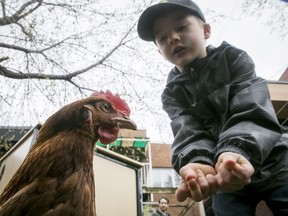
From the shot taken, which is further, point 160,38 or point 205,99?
point 160,38

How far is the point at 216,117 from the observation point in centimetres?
146

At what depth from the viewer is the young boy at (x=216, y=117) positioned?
1001 millimetres

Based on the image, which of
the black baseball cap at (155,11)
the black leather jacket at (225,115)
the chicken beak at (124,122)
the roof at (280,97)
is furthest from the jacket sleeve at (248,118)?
the roof at (280,97)

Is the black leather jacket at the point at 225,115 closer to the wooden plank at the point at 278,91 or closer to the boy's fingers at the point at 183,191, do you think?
the boy's fingers at the point at 183,191

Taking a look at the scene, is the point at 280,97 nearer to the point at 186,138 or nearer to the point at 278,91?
the point at 278,91

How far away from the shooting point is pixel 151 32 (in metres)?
1.72

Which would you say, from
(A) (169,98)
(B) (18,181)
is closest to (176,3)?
(A) (169,98)

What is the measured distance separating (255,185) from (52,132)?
3.33 feet

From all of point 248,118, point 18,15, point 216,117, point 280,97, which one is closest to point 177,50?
point 216,117

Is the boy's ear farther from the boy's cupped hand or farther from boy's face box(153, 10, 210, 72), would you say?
the boy's cupped hand

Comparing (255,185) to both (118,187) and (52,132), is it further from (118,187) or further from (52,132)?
(118,187)

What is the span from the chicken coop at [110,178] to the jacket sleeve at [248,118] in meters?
2.20

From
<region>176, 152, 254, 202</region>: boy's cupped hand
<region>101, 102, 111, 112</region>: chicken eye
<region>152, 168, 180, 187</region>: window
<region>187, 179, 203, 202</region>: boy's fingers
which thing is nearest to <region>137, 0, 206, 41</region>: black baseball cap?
<region>101, 102, 111, 112</region>: chicken eye

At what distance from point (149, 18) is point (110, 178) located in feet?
7.18
